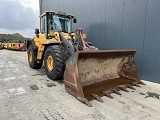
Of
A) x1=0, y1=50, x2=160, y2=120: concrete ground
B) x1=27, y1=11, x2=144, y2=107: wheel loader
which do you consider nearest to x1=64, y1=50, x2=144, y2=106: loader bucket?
x1=27, y1=11, x2=144, y2=107: wheel loader

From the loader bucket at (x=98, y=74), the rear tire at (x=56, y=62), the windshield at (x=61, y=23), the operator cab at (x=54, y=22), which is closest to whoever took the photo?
the loader bucket at (x=98, y=74)

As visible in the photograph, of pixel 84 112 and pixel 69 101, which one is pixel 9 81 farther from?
pixel 84 112

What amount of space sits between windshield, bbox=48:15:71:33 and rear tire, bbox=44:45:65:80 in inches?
53.9

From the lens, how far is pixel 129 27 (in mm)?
6902

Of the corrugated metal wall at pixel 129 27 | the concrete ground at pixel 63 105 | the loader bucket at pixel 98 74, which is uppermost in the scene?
the corrugated metal wall at pixel 129 27

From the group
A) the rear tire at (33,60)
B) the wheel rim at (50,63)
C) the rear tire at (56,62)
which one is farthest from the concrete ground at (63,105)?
the rear tire at (33,60)

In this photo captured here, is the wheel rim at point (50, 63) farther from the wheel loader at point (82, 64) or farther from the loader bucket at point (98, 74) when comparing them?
the loader bucket at point (98, 74)

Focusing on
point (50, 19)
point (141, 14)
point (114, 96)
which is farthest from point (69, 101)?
point (141, 14)

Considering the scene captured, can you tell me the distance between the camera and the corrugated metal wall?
610 centimetres

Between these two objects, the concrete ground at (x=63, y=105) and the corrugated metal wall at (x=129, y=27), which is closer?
the concrete ground at (x=63, y=105)

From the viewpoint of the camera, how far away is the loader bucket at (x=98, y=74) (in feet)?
14.0

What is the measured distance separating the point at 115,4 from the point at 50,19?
271cm

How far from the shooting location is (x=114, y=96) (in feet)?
15.0

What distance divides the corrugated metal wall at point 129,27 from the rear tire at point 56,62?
275 centimetres
